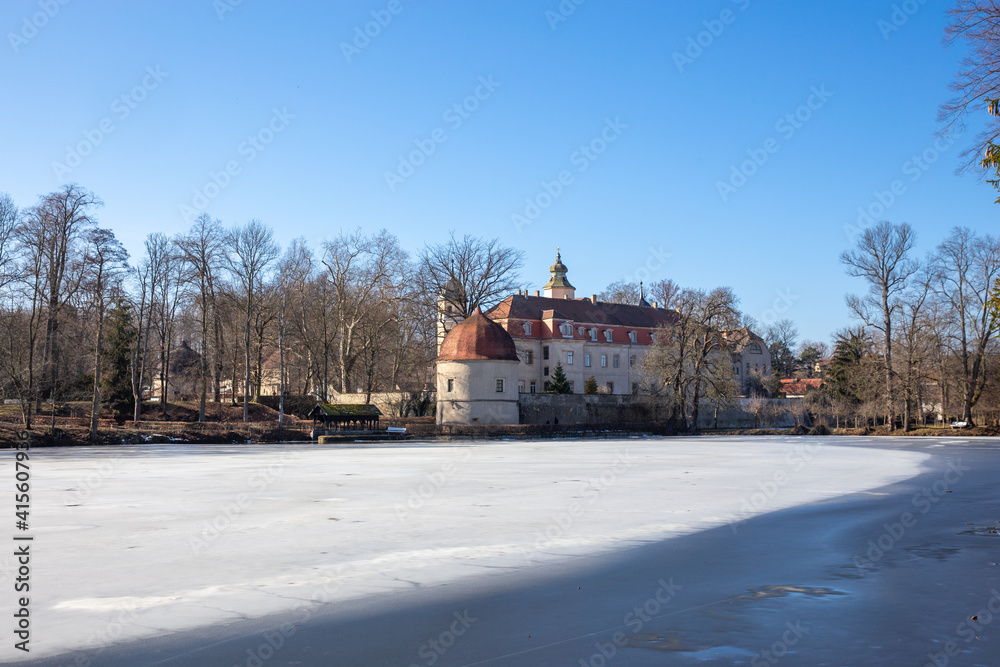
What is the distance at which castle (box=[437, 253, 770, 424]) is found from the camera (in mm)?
52250

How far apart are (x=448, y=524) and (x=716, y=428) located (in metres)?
55.7

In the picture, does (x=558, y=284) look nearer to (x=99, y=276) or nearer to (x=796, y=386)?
(x=796, y=386)

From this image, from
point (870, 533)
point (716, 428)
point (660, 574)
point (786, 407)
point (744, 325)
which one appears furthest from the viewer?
point (786, 407)

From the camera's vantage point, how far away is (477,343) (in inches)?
2066

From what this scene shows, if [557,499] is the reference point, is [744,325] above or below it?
above

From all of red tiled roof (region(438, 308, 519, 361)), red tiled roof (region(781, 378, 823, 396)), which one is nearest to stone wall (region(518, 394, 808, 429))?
red tiled roof (region(438, 308, 519, 361))

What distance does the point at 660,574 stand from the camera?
839 centimetres

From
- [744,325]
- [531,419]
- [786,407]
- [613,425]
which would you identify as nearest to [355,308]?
[531,419]

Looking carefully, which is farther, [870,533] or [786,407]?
[786,407]

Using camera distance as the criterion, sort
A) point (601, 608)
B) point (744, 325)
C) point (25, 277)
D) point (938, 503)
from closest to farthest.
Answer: point (601, 608)
point (938, 503)
point (25, 277)
point (744, 325)

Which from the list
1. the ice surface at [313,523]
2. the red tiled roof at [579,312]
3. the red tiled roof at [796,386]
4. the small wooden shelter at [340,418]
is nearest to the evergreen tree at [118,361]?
the small wooden shelter at [340,418]

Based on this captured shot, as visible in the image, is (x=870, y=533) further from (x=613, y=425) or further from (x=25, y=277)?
(x=613, y=425)

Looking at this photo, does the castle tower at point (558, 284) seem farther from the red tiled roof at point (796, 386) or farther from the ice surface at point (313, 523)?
the ice surface at point (313, 523)

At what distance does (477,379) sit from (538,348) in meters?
21.9
